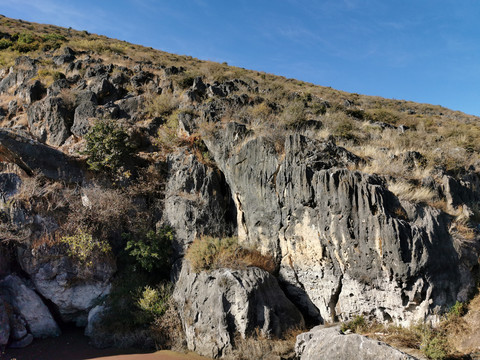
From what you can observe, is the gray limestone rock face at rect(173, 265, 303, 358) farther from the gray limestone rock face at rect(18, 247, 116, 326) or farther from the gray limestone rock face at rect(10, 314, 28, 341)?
the gray limestone rock face at rect(10, 314, 28, 341)

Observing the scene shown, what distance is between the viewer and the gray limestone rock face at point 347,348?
5.74 m

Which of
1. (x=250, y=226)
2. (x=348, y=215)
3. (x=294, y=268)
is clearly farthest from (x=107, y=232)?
(x=348, y=215)

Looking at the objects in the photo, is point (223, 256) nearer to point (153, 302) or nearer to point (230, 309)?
point (230, 309)

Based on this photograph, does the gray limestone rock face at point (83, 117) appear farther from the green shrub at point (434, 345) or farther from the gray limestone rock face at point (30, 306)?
the green shrub at point (434, 345)

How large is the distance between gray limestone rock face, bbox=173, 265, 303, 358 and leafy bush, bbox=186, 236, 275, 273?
29 centimetres

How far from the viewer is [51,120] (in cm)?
1612

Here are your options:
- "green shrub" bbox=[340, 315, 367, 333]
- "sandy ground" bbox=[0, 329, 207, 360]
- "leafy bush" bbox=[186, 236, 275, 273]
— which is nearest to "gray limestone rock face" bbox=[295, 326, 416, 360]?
"green shrub" bbox=[340, 315, 367, 333]

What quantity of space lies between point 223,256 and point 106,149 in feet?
24.2

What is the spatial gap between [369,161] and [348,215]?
3222mm

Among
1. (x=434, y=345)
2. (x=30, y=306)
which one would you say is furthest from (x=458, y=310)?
(x=30, y=306)

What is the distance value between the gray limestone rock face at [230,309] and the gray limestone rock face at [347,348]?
60.6 inches

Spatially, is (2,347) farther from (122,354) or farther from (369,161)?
(369,161)

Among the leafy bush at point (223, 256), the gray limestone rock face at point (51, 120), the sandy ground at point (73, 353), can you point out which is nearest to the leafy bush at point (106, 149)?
the gray limestone rock face at point (51, 120)

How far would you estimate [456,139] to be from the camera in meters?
16.0
